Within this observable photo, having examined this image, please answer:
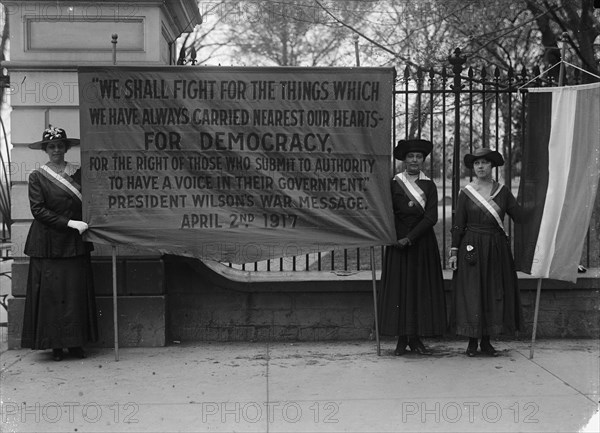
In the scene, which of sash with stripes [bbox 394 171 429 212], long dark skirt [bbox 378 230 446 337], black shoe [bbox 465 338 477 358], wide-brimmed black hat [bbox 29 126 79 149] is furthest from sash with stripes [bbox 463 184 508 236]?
wide-brimmed black hat [bbox 29 126 79 149]

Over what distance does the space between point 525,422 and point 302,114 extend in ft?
10.5

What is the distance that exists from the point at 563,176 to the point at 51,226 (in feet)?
15.0

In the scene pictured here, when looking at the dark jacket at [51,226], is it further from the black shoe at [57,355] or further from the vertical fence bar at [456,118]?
the vertical fence bar at [456,118]

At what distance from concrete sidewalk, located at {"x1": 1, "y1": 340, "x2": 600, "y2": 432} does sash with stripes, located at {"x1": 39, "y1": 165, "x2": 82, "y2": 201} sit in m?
1.54

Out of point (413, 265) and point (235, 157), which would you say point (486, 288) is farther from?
point (235, 157)

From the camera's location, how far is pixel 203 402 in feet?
18.1

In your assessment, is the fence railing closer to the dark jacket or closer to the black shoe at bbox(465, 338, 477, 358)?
the black shoe at bbox(465, 338, 477, 358)

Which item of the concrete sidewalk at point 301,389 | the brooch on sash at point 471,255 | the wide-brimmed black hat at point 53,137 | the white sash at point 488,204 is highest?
the wide-brimmed black hat at point 53,137

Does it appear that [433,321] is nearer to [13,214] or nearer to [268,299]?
[268,299]

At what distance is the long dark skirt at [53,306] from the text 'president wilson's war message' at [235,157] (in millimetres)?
485

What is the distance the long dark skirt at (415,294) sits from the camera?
6781 millimetres

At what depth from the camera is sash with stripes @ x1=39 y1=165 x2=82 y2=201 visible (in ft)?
22.0

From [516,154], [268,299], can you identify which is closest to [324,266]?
[516,154]

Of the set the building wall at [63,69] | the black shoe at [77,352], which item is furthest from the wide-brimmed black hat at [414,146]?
the black shoe at [77,352]
